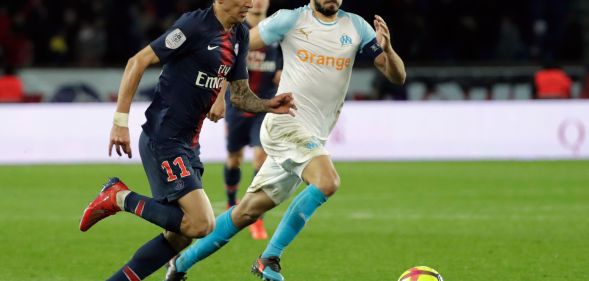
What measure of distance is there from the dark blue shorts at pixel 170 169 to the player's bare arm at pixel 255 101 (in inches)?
20.4

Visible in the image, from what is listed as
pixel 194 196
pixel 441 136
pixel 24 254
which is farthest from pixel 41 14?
pixel 194 196

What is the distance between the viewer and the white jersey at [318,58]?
26.9ft

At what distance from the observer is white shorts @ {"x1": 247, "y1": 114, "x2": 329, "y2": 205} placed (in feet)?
26.2

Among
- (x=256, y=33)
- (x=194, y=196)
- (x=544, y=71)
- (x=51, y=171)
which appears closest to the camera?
(x=194, y=196)

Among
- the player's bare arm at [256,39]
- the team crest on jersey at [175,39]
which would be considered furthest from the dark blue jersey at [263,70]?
the team crest on jersey at [175,39]

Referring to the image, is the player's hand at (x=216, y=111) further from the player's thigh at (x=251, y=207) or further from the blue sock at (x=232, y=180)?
the blue sock at (x=232, y=180)

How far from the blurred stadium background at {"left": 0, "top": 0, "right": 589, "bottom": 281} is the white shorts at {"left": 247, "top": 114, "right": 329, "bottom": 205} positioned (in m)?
0.65

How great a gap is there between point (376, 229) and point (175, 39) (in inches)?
192

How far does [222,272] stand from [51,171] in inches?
384

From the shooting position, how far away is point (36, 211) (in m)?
12.7

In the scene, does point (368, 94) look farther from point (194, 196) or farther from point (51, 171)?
point (194, 196)

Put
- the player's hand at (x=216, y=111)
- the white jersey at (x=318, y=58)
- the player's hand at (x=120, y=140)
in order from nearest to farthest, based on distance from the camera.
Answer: the player's hand at (x=120, y=140) < the player's hand at (x=216, y=111) < the white jersey at (x=318, y=58)

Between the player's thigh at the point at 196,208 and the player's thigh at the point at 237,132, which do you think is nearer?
the player's thigh at the point at 196,208

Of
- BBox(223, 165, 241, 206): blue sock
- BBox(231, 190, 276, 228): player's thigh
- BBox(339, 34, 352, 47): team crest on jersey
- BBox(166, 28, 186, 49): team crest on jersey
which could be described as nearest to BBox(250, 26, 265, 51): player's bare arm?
BBox(339, 34, 352, 47): team crest on jersey
